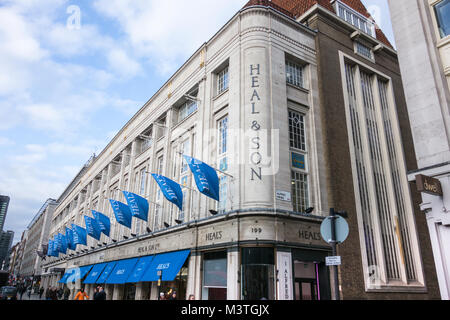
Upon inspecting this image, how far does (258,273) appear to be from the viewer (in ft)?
52.7

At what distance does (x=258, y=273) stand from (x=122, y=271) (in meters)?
15.3

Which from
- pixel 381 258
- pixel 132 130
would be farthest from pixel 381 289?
pixel 132 130

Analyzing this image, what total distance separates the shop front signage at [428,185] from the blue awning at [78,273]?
35.4 m

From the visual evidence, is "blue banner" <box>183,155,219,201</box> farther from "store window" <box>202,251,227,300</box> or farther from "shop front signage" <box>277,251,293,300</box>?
"shop front signage" <box>277,251,293,300</box>

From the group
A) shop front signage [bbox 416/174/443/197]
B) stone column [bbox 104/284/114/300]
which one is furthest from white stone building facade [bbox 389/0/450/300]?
stone column [bbox 104/284/114/300]

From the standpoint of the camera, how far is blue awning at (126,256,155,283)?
77.8 ft

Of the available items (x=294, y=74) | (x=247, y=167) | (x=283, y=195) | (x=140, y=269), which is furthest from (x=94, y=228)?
(x=294, y=74)

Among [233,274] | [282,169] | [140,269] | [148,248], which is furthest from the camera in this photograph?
[148,248]

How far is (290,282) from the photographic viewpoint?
53.1 ft

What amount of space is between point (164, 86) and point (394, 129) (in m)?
20.0

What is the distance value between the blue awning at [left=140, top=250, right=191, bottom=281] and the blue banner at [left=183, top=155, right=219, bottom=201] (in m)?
4.95

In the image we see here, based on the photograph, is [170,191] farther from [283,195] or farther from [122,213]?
[122,213]

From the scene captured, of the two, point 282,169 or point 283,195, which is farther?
point 282,169

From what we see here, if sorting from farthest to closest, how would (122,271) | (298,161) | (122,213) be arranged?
(122,271) → (122,213) → (298,161)
